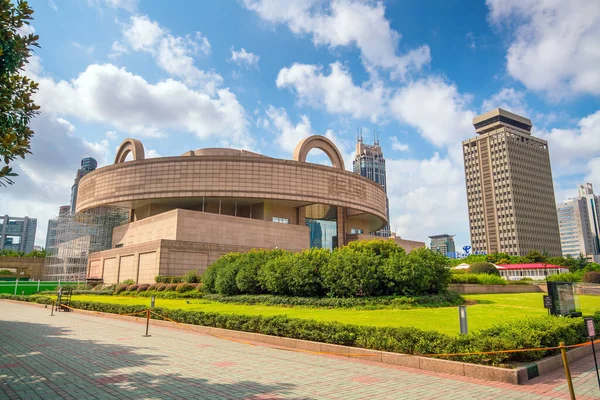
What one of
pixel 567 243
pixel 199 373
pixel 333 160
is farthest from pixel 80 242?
pixel 567 243

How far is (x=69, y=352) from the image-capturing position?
9.91 meters

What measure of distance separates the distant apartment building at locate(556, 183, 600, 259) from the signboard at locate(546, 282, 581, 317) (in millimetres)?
185730

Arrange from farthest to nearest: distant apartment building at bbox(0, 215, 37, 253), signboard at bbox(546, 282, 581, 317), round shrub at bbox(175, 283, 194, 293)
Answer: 1. distant apartment building at bbox(0, 215, 37, 253)
2. round shrub at bbox(175, 283, 194, 293)
3. signboard at bbox(546, 282, 581, 317)

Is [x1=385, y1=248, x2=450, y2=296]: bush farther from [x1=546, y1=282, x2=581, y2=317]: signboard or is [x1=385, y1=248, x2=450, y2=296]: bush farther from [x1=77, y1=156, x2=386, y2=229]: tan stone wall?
[x1=77, y1=156, x2=386, y2=229]: tan stone wall

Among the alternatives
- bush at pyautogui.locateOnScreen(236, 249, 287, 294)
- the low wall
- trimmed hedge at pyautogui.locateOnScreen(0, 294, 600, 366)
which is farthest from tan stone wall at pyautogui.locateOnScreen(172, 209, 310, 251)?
trimmed hedge at pyautogui.locateOnScreen(0, 294, 600, 366)

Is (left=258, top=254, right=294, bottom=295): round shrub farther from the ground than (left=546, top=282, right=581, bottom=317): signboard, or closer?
farther from the ground

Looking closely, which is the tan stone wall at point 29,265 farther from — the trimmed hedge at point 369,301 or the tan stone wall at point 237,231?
the trimmed hedge at point 369,301

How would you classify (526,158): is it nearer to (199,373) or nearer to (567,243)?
(567,243)

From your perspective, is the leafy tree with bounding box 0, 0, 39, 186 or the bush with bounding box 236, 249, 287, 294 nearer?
the leafy tree with bounding box 0, 0, 39, 186

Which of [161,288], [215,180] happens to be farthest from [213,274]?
[215,180]

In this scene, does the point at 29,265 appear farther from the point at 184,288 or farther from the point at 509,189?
the point at 509,189

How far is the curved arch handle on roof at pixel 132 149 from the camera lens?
48.8 metres

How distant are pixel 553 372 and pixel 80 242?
57.1 metres

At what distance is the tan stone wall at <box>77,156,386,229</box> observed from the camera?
4544 cm
